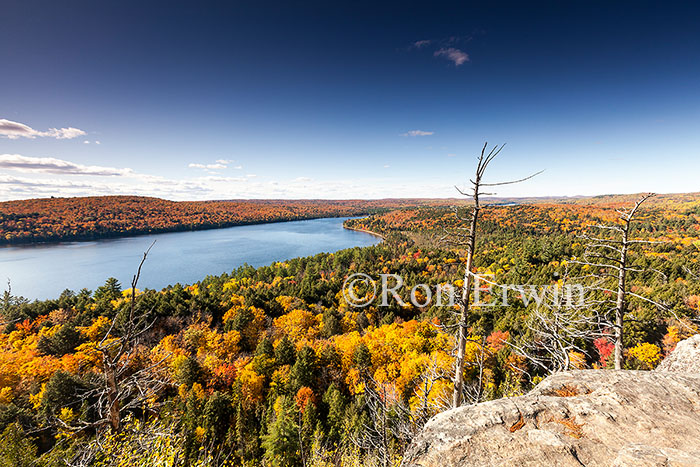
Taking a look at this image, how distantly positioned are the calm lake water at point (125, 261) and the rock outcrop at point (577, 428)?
75851mm

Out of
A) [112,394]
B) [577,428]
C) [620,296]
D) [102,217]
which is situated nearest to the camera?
[577,428]

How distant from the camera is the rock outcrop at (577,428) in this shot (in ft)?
9.98

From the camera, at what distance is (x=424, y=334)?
3294 cm

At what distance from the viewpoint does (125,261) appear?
81.0 meters

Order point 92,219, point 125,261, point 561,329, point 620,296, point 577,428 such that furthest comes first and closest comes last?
point 92,219, point 125,261, point 561,329, point 620,296, point 577,428

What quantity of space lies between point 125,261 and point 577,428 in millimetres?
104241

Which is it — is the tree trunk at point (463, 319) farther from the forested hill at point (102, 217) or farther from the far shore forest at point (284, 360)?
the forested hill at point (102, 217)

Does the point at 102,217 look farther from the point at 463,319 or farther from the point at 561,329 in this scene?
the point at 561,329

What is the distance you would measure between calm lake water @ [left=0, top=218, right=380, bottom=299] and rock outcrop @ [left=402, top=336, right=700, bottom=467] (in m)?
75.9

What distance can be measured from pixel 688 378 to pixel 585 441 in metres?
3.03

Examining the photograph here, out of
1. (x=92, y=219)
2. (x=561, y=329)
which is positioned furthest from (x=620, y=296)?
(x=92, y=219)

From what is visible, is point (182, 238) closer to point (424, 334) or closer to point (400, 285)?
point (400, 285)

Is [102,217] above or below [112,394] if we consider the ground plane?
below

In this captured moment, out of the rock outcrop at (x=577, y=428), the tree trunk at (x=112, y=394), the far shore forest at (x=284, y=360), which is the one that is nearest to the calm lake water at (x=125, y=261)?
the far shore forest at (x=284, y=360)
